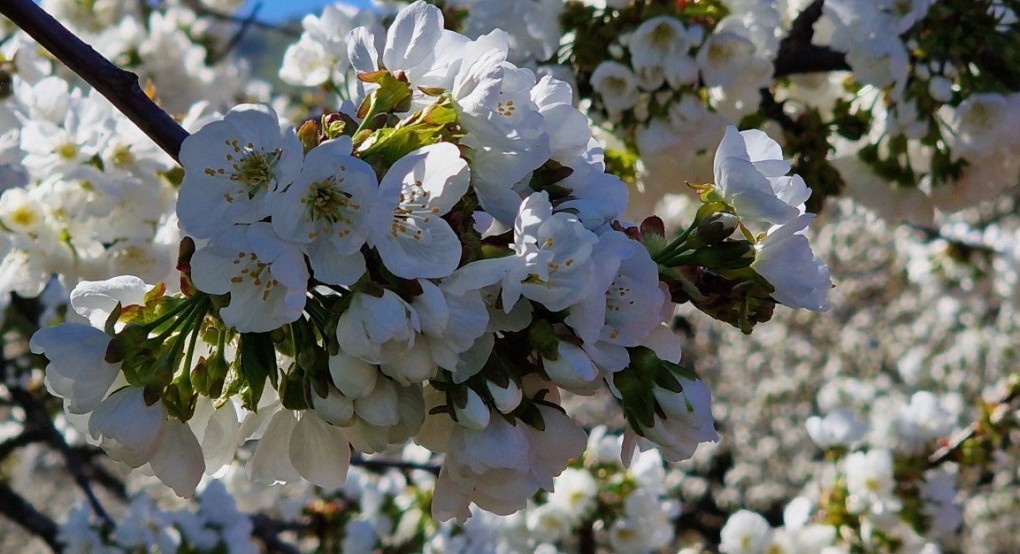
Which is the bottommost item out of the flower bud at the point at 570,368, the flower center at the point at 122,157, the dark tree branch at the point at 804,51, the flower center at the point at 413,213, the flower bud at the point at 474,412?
the flower center at the point at 122,157

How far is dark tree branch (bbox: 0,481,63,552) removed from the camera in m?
3.25

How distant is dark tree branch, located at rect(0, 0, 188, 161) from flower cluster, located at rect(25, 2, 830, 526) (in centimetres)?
12

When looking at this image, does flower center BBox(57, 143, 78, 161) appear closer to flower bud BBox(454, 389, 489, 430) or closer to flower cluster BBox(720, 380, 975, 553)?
flower bud BBox(454, 389, 489, 430)

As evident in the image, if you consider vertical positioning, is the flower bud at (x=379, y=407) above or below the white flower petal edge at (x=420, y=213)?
below

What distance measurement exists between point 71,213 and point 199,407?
1.30 metres

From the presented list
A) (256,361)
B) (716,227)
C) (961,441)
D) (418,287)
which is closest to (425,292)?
(418,287)

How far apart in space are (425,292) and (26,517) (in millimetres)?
2878

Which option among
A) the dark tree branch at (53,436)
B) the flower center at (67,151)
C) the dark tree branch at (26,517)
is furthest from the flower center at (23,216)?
the dark tree branch at (26,517)

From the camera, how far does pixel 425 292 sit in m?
1.00

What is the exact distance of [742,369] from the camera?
7.86 meters

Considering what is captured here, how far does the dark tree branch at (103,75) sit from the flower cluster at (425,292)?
123 millimetres

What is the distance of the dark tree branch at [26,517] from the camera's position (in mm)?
3250

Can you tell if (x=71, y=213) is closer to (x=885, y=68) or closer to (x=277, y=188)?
(x=277, y=188)

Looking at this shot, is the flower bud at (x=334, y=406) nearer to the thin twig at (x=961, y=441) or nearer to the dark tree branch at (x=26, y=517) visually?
the dark tree branch at (x=26, y=517)
